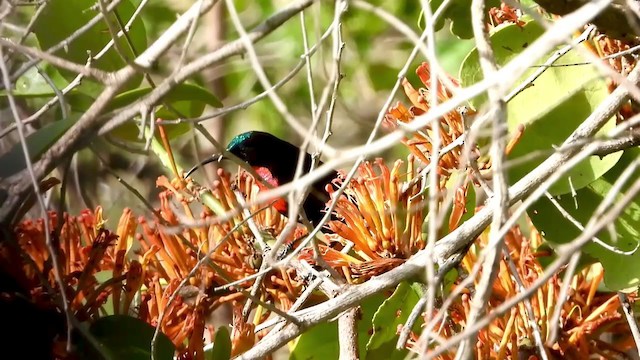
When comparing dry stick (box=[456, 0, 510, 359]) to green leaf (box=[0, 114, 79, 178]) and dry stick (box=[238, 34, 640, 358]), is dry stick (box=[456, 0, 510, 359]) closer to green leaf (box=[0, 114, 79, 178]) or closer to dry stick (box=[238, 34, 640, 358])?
dry stick (box=[238, 34, 640, 358])

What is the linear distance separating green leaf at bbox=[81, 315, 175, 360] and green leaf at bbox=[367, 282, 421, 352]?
0.39m

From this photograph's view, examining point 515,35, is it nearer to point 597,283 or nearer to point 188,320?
point 597,283

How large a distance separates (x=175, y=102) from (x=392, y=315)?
65 cm

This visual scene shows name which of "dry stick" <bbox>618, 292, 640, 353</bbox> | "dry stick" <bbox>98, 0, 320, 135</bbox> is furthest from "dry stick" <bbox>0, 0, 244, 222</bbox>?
"dry stick" <bbox>618, 292, 640, 353</bbox>

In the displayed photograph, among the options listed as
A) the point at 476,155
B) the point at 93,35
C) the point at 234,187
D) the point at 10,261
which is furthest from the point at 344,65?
the point at 10,261

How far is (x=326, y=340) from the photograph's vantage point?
1.87 m

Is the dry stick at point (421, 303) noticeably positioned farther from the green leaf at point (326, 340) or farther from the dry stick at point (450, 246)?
the green leaf at point (326, 340)

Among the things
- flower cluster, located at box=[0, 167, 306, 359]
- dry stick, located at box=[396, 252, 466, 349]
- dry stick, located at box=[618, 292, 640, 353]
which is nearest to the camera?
dry stick, located at box=[396, 252, 466, 349]

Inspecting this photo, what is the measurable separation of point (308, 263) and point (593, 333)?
548 mm

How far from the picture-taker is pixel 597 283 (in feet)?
6.06

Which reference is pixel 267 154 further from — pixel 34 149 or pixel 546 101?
pixel 34 149

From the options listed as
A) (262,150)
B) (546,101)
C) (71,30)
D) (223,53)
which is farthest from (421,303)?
(262,150)

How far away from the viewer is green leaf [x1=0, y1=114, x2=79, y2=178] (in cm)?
141

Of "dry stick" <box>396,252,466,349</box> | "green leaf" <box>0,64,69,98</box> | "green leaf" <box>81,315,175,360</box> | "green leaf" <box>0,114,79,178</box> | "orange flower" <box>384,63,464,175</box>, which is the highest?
"green leaf" <box>0,114,79,178</box>
